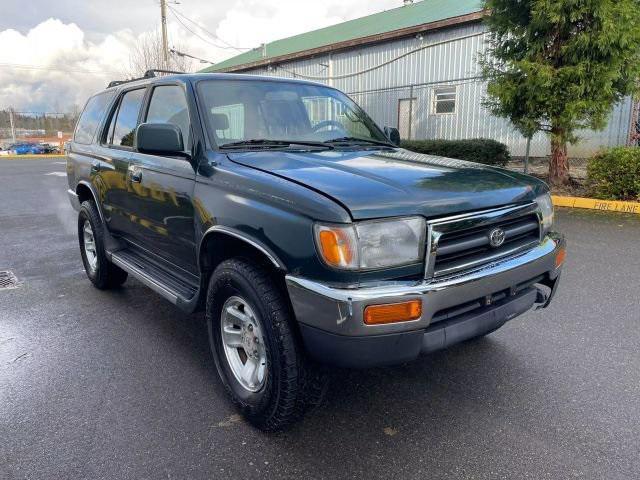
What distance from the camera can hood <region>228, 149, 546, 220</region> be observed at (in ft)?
7.43

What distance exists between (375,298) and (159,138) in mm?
1733

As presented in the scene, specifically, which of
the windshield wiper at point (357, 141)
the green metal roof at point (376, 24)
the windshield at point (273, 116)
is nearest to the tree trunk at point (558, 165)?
the green metal roof at point (376, 24)

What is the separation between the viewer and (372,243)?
217 cm

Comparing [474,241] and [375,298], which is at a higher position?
[474,241]

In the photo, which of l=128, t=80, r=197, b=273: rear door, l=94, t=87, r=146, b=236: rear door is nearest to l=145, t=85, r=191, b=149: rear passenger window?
l=128, t=80, r=197, b=273: rear door

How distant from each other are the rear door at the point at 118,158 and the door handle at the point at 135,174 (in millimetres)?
117

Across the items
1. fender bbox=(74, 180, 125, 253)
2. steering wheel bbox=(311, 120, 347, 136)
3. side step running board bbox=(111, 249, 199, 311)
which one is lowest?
side step running board bbox=(111, 249, 199, 311)

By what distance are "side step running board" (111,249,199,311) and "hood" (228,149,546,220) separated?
0.97 m

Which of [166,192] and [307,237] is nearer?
[307,237]

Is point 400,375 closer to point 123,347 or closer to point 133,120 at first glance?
point 123,347

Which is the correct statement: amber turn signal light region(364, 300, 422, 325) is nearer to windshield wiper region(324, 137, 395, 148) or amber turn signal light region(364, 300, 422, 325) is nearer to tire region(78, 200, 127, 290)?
windshield wiper region(324, 137, 395, 148)

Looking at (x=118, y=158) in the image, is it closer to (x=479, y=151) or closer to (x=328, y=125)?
(x=328, y=125)

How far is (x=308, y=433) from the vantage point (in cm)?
262

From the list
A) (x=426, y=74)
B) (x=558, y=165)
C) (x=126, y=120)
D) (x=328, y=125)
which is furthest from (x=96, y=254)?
(x=426, y=74)
